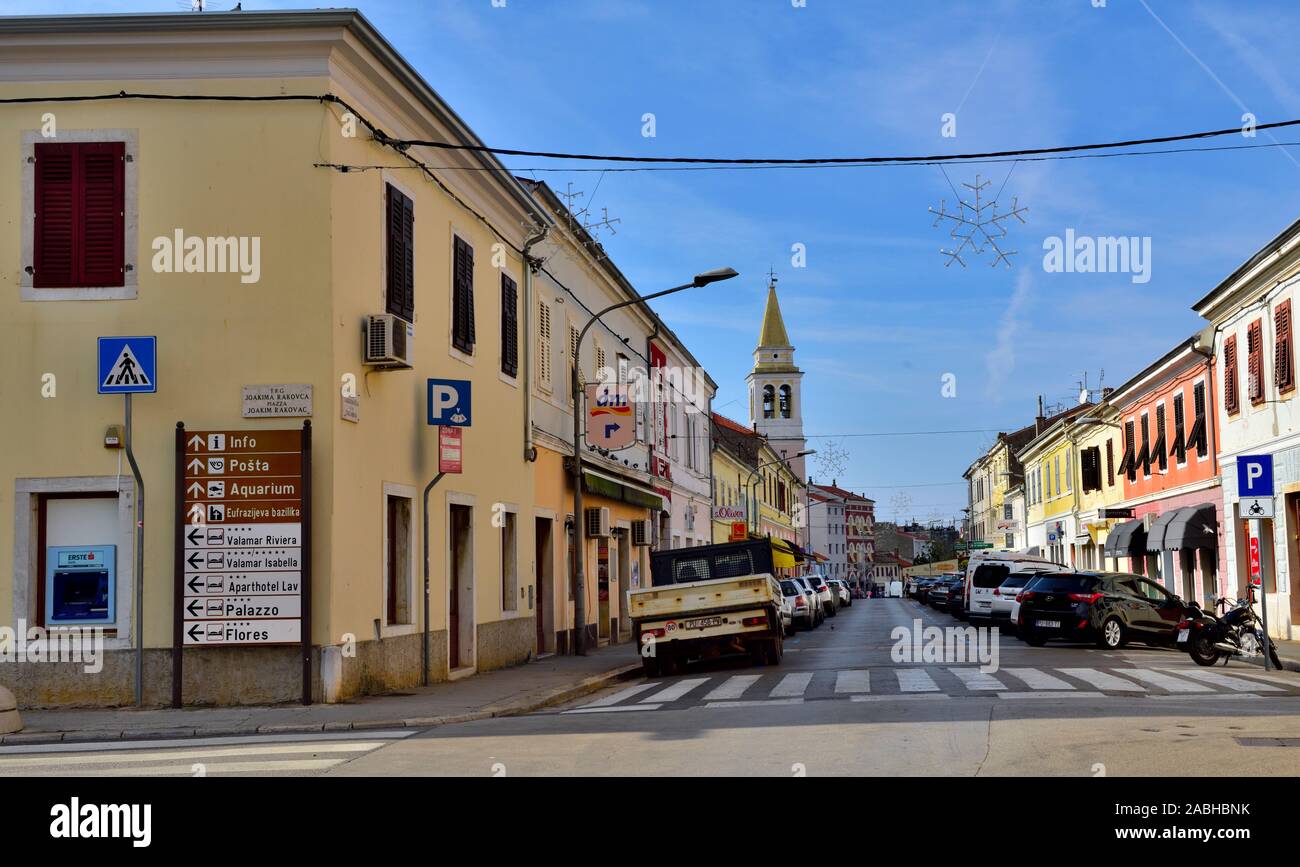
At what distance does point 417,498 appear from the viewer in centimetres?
1867

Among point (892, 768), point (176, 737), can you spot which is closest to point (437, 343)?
point (176, 737)

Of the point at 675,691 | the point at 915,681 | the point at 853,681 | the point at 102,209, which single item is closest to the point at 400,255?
the point at 102,209

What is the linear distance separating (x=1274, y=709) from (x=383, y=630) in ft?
34.8

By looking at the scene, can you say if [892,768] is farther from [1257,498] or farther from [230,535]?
[1257,498]

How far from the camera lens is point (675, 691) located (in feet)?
57.4

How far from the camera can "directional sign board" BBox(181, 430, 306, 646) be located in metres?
15.2

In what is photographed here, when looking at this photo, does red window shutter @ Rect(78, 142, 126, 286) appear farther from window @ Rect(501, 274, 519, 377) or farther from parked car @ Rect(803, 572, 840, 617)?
parked car @ Rect(803, 572, 840, 617)

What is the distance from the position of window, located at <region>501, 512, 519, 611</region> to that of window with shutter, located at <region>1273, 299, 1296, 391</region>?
16354 mm

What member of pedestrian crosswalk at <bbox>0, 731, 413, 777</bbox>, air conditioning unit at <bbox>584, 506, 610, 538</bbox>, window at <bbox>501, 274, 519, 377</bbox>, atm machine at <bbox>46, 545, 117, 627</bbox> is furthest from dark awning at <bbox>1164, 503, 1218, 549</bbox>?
atm machine at <bbox>46, 545, 117, 627</bbox>

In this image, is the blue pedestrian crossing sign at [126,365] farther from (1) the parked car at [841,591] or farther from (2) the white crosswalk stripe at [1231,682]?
(1) the parked car at [841,591]

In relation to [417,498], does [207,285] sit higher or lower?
higher

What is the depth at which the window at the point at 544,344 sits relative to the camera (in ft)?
84.6

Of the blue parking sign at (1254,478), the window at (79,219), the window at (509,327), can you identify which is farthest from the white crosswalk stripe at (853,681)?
the window at (79,219)
